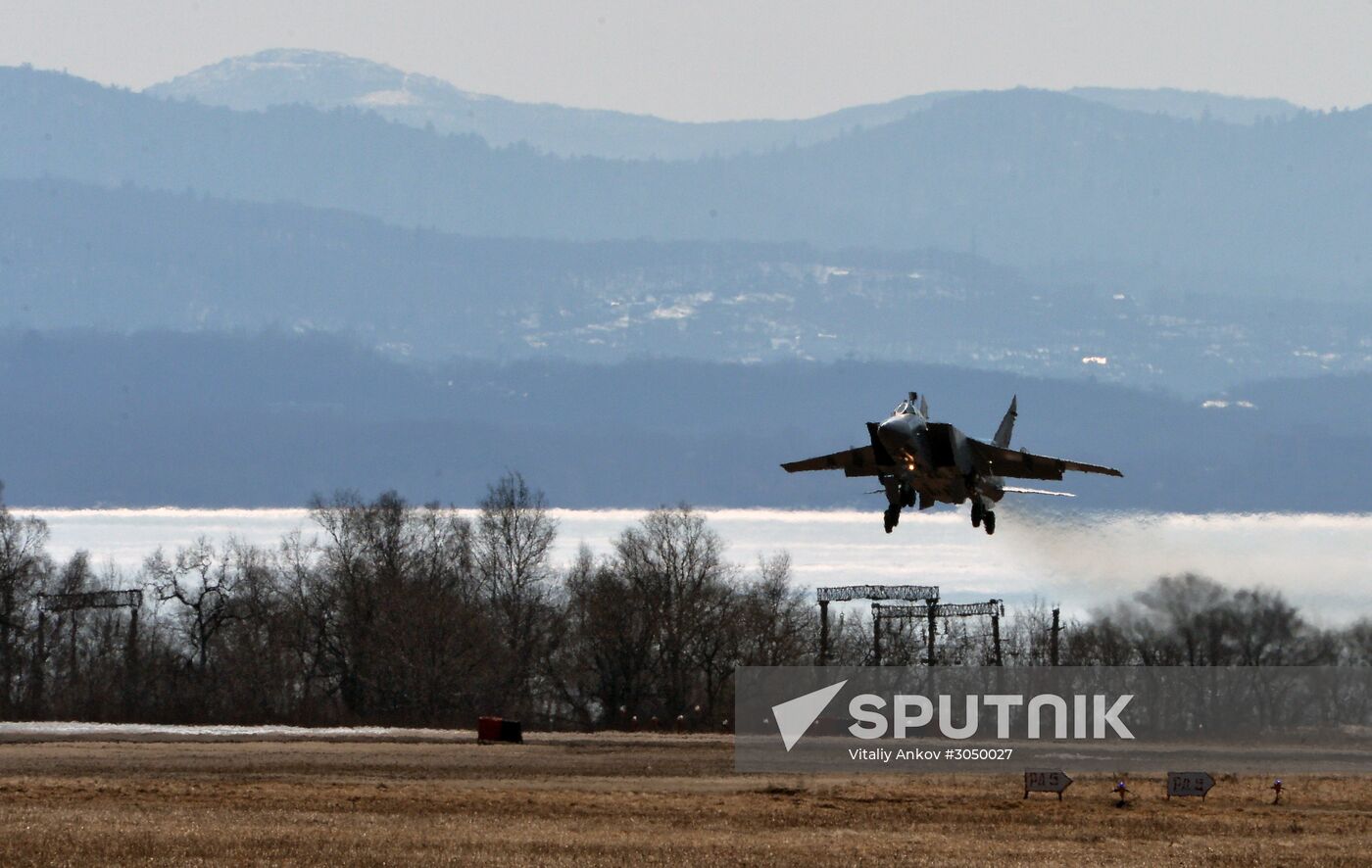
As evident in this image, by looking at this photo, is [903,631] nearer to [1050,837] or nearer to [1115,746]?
[1115,746]

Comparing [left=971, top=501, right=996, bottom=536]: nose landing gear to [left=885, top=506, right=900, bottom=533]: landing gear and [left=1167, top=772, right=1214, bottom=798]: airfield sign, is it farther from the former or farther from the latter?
[left=1167, top=772, right=1214, bottom=798]: airfield sign

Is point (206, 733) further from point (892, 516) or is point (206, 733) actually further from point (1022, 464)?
point (1022, 464)

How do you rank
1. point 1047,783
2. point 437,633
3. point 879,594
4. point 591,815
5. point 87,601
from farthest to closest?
point 87,601
point 437,633
point 879,594
point 1047,783
point 591,815

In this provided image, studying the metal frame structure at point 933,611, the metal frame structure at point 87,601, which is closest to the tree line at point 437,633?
the metal frame structure at point 87,601

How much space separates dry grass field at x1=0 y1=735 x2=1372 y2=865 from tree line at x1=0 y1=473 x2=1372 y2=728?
3229 cm

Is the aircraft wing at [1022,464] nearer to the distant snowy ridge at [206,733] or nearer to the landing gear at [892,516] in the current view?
the landing gear at [892,516]

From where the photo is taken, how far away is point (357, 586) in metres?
132

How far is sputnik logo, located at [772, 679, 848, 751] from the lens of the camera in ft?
272

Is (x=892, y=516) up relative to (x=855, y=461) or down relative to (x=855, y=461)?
down

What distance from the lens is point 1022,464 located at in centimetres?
6606

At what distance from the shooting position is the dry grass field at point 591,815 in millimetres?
45281

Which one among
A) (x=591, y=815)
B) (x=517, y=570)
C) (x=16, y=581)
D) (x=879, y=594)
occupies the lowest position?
(x=591, y=815)

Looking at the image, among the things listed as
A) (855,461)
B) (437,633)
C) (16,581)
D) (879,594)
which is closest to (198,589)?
(16,581)

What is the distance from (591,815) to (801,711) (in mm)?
35656
